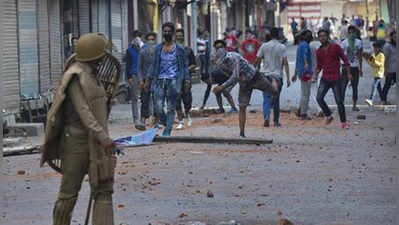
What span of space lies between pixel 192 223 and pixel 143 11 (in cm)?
2386

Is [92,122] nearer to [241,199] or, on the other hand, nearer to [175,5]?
[241,199]

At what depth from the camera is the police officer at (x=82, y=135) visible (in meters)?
7.88

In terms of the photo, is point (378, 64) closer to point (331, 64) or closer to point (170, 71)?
point (331, 64)

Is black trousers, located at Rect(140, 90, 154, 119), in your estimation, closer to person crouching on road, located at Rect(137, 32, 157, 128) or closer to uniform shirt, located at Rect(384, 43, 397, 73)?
person crouching on road, located at Rect(137, 32, 157, 128)

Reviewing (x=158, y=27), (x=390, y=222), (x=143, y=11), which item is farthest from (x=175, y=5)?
(x=390, y=222)

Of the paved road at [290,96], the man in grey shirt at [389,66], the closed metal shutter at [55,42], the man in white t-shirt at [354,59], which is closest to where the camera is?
the man in white t-shirt at [354,59]

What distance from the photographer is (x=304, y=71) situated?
20.5 metres

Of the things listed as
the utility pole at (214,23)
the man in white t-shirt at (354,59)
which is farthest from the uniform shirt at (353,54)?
the utility pole at (214,23)

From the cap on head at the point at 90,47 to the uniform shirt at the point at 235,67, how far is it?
7988mm

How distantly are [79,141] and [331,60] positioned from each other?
36.0 ft

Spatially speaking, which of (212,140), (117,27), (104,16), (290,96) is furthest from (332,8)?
(212,140)

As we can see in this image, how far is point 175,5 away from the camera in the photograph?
3906cm

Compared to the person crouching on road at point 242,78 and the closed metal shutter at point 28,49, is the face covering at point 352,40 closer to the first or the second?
the person crouching on road at point 242,78

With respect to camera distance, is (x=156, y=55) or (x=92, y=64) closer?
(x=92, y=64)
